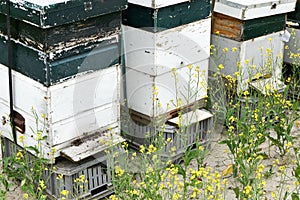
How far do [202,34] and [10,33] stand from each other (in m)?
1.22

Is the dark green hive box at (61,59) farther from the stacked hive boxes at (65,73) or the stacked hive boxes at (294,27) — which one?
the stacked hive boxes at (294,27)

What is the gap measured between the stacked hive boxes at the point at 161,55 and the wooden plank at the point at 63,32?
29 centimetres

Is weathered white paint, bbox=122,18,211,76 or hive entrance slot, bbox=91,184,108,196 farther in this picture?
weathered white paint, bbox=122,18,211,76

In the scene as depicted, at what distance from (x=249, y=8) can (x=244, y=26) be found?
5.0 inches

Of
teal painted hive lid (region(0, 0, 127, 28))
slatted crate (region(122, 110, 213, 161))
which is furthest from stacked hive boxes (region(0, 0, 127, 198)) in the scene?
slatted crate (region(122, 110, 213, 161))

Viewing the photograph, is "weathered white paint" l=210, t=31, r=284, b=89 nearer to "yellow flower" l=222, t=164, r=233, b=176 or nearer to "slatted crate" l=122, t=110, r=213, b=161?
"slatted crate" l=122, t=110, r=213, b=161

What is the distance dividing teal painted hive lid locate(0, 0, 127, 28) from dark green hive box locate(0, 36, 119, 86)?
159 millimetres

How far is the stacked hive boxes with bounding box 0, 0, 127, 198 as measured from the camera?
2914 mm

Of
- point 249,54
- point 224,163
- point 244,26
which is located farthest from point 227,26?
point 224,163

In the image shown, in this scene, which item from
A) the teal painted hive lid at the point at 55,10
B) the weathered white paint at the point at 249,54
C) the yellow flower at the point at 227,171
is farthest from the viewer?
the weathered white paint at the point at 249,54

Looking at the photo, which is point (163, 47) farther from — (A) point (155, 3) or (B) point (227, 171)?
(B) point (227, 171)

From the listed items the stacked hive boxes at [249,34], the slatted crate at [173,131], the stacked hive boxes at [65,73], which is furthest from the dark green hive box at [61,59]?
the stacked hive boxes at [249,34]

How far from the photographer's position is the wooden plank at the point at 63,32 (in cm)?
290

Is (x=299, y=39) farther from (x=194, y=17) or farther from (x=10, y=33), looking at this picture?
(x=10, y=33)
